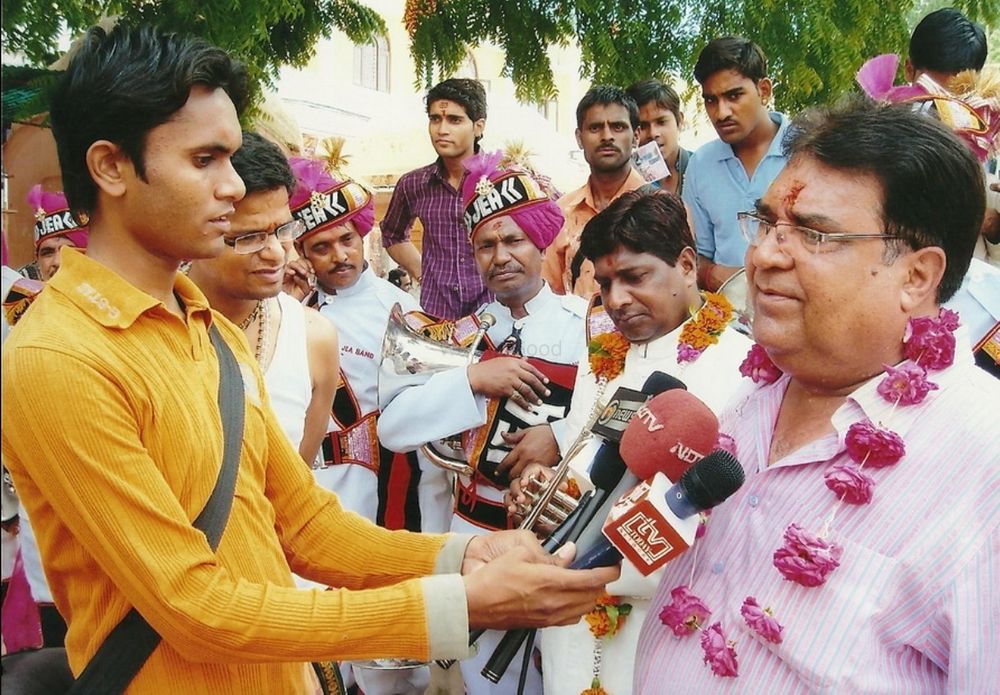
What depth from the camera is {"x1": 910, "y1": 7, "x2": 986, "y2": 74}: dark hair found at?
5.05m

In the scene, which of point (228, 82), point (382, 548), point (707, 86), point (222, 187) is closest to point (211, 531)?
point (382, 548)

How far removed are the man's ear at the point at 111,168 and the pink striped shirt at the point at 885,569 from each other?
5.19ft

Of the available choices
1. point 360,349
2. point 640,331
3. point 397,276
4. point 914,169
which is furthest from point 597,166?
point 914,169

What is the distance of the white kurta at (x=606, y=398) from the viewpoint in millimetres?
3324

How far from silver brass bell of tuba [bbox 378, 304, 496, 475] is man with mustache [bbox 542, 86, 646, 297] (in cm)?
176

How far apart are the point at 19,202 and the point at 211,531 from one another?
30.2 inches

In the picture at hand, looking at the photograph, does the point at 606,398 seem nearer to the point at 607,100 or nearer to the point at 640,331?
the point at 640,331

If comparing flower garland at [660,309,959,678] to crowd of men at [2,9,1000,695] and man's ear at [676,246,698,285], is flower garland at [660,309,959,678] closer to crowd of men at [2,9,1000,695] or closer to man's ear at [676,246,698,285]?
crowd of men at [2,9,1000,695]

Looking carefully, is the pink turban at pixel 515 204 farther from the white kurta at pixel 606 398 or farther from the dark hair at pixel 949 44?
the dark hair at pixel 949 44

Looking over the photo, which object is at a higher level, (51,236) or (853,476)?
(853,476)

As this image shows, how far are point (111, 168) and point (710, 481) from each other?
140 centimetres

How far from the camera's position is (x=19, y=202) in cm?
168

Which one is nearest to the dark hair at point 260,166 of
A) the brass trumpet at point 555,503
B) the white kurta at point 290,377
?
the white kurta at point 290,377

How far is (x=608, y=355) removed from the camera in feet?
12.4
